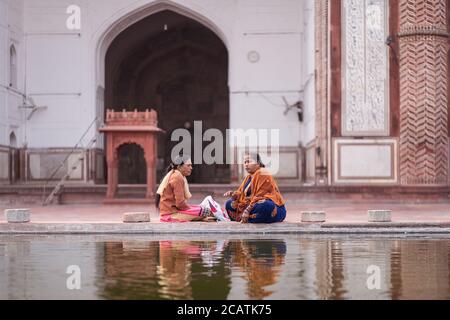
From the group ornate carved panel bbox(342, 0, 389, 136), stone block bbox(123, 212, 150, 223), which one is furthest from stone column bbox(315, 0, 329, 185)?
stone block bbox(123, 212, 150, 223)

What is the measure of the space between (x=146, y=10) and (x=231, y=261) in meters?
16.6

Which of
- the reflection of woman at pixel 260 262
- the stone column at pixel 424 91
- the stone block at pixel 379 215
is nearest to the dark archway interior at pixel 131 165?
the stone column at pixel 424 91

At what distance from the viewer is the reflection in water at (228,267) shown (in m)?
4.96

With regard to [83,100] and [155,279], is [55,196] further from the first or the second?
[155,279]

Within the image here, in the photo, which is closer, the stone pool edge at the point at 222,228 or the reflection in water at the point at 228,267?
the reflection in water at the point at 228,267

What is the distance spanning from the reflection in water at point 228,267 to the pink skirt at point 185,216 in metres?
1.09

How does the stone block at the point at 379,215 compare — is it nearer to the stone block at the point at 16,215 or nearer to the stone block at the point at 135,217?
the stone block at the point at 135,217

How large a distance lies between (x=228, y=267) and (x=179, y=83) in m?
24.2

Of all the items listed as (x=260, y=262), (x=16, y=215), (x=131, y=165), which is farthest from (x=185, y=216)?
(x=131, y=165)

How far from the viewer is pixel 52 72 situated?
22.2 metres

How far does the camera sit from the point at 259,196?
9820mm

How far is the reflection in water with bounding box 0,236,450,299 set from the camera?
4957 millimetres

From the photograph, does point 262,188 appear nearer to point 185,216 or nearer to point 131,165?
point 185,216
